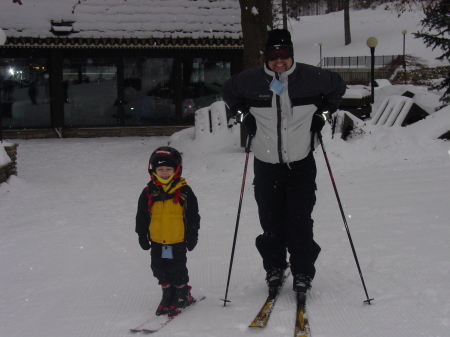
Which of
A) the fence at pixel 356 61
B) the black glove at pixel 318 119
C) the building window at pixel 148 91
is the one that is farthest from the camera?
the fence at pixel 356 61

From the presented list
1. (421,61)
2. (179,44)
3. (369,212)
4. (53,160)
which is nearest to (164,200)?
(369,212)

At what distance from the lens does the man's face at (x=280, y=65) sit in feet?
14.0

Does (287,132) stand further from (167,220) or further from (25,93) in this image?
(25,93)

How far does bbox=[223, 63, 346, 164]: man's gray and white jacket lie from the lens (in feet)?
14.0

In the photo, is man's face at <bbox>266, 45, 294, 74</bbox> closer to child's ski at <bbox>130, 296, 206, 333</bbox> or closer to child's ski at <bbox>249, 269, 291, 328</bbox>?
child's ski at <bbox>249, 269, 291, 328</bbox>

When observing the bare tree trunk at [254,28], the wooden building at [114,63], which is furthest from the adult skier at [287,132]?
the wooden building at [114,63]

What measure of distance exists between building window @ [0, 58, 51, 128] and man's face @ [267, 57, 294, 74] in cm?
1486

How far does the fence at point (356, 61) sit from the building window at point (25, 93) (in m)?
34.2

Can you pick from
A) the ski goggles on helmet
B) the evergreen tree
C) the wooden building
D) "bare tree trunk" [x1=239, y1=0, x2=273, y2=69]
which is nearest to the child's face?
the ski goggles on helmet

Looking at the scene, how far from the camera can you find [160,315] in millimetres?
4180

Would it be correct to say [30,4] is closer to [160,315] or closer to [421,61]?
[160,315]

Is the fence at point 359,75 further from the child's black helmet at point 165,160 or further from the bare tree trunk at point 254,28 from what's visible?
the child's black helmet at point 165,160

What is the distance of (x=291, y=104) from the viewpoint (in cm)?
427

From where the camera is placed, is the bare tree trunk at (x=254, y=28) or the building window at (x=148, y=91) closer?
the bare tree trunk at (x=254, y=28)
